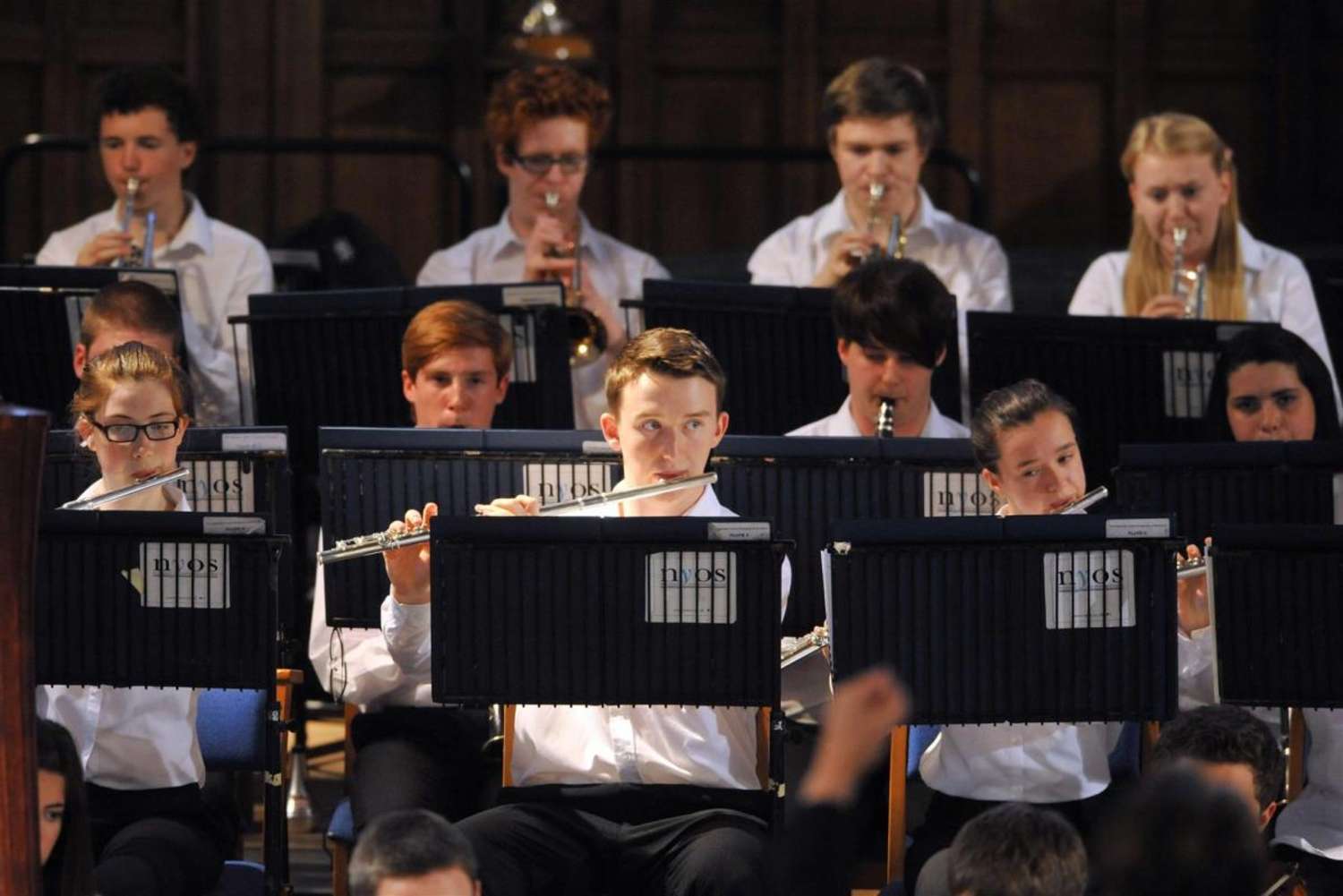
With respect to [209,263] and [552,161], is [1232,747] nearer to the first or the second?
[552,161]

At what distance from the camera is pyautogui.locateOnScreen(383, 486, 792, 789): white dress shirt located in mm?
3320

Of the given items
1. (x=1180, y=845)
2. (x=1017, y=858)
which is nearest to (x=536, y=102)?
(x=1017, y=858)

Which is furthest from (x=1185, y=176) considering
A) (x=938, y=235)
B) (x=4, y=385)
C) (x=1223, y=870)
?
(x=1223, y=870)

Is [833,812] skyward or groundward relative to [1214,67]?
groundward

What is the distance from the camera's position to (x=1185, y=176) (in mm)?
4809

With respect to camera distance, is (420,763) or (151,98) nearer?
(420,763)

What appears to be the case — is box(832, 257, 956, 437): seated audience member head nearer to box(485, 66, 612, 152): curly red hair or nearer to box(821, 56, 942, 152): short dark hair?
box(821, 56, 942, 152): short dark hair

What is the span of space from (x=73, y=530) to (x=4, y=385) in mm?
1311

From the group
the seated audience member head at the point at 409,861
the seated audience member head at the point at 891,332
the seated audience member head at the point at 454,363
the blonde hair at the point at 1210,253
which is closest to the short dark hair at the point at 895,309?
the seated audience member head at the point at 891,332

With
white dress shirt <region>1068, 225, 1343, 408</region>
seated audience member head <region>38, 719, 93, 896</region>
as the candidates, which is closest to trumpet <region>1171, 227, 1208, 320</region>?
white dress shirt <region>1068, 225, 1343, 408</region>

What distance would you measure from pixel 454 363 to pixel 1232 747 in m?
1.63

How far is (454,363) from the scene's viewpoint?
13.2 ft

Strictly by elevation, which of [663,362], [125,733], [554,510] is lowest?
[125,733]

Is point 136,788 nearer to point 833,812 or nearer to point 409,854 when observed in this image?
point 409,854
